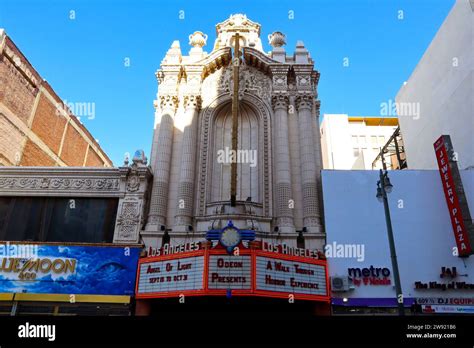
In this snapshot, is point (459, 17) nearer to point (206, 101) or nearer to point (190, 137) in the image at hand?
point (206, 101)

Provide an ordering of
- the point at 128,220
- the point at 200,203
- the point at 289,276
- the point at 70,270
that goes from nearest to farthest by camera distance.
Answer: the point at 289,276 → the point at 70,270 → the point at 128,220 → the point at 200,203

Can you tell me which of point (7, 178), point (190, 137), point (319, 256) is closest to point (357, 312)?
point (319, 256)

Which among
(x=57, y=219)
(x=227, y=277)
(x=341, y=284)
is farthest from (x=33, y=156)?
(x=341, y=284)

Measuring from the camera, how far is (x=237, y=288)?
53.3ft

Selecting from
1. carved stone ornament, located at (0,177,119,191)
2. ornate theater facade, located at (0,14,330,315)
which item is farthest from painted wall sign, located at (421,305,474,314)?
carved stone ornament, located at (0,177,119,191)

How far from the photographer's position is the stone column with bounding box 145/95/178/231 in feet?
67.7

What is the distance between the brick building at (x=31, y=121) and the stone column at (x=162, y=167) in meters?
14.1

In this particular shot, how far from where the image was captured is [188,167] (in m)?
22.0

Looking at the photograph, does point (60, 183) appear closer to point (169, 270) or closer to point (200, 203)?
point (200, 203)

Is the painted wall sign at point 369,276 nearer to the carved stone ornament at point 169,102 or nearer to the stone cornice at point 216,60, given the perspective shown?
the carved stone ornament at point 169,102

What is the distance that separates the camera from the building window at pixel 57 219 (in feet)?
66.8

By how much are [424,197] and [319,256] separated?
24.0ft

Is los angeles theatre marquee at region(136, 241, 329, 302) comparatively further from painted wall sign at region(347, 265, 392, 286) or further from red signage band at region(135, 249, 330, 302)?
painted wall sign at region(347, 265, 392, 286)

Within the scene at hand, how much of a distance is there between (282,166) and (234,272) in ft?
26.0
